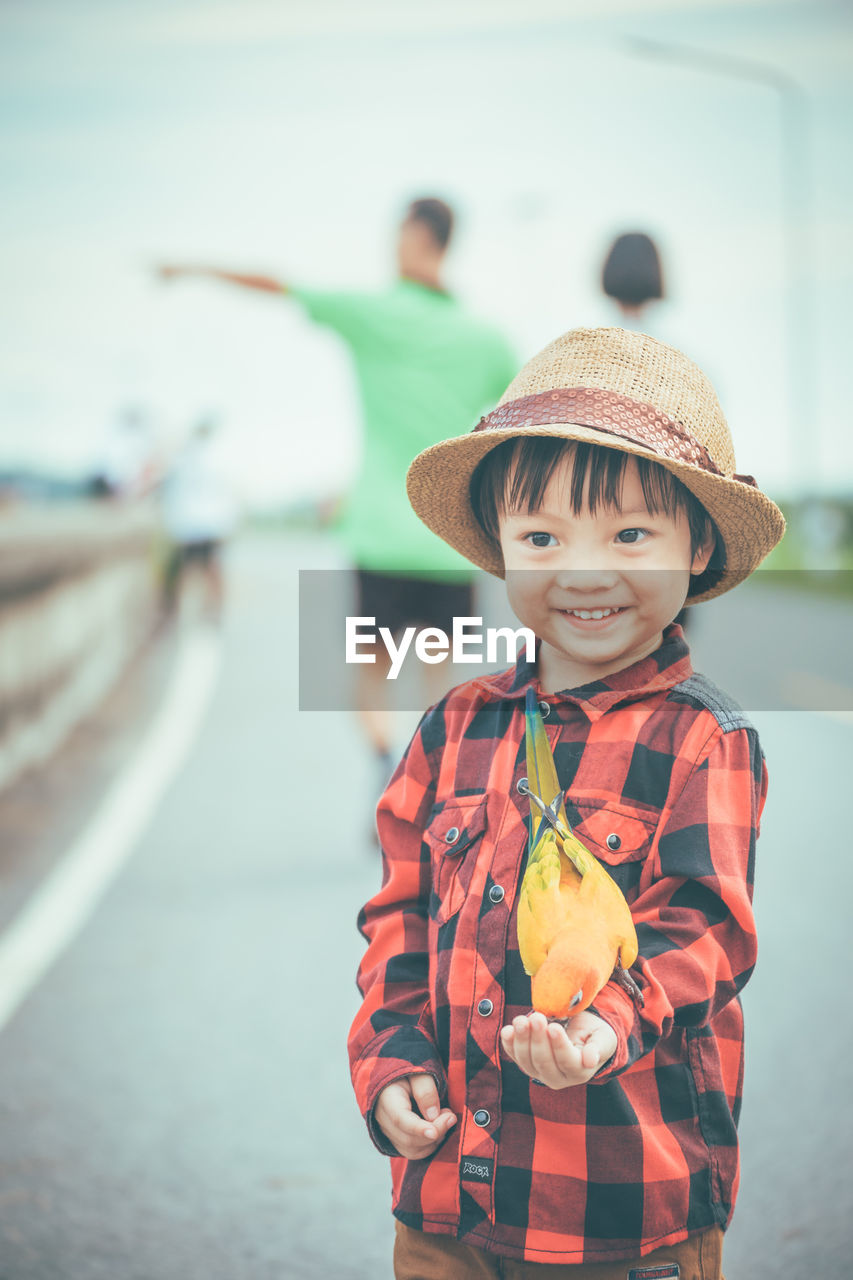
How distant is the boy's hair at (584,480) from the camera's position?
5.54 feet

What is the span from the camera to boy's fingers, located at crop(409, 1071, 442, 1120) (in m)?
1.67

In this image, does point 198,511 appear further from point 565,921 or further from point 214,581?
point 565,921

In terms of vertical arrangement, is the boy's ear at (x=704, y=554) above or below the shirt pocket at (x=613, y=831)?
above

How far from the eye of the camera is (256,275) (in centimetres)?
377

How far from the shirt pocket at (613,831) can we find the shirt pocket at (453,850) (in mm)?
147

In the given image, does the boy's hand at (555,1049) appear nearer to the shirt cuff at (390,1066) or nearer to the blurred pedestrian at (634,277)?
the shirt cuff at (390,1066)

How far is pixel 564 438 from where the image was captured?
1695mm

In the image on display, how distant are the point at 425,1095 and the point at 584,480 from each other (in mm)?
783

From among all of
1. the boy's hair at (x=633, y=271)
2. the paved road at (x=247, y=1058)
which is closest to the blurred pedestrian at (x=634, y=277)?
the boy's hair at (x=633, y=271)

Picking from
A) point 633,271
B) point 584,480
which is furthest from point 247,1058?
point 633,271

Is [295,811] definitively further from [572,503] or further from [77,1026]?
[572,503]

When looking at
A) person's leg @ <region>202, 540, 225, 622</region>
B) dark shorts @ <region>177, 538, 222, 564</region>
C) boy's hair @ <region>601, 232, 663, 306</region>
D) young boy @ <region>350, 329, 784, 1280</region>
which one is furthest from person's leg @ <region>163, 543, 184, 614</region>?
young boy @ <region>350, 329, 784, 1280</region>

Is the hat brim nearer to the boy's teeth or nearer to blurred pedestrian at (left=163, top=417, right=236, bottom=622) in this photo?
the boy's teeth

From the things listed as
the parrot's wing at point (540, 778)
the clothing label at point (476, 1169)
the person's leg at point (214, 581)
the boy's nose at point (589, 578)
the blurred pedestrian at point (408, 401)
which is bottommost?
the clothing label at point (476, 1169)
